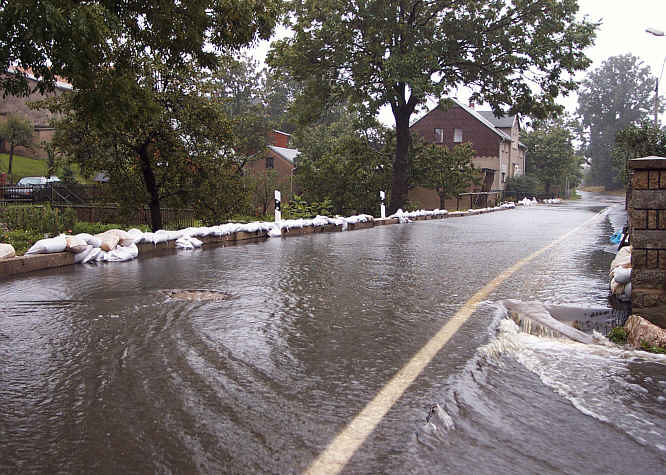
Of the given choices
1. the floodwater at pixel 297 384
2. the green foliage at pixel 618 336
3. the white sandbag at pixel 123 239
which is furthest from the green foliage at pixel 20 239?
the green foliage at pixel 618 336

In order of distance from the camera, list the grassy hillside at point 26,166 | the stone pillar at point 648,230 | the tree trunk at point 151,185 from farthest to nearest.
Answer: the grassy hillside at point 26,166
the tree trunk at point 151,185
the stone pillar at point 648,230

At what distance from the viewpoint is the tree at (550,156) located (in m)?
70.9

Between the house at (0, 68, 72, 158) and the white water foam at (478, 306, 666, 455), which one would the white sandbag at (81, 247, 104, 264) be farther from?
the house at (0, 68, 72, 158)

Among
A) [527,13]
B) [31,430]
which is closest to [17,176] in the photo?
[527,13]

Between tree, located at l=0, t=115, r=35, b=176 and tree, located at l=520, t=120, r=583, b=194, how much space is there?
167 ft

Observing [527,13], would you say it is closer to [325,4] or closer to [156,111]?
[325,4]

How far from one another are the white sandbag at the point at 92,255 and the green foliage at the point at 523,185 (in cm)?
5606

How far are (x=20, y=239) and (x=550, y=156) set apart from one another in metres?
66.1

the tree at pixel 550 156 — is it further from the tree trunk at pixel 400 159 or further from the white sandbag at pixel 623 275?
the white sandbag at pixel 623 275

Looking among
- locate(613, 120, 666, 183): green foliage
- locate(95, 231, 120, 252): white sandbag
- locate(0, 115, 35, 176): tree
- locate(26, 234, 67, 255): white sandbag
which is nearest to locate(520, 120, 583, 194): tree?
locate(613, 120, 666, 183): green foliage

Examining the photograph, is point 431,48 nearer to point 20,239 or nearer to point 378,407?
point 20,239

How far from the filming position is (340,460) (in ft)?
9.29

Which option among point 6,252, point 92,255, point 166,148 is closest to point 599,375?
point 6,252

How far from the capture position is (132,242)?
36.4ft
